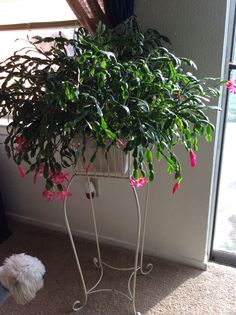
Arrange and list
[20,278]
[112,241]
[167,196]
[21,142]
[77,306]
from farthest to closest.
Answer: [112,241]
[167,196]
[77,306]
[21,142]
[20,278]

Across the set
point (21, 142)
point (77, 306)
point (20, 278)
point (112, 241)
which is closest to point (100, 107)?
point (21, 142)

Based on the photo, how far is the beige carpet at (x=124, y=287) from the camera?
4.48 feet

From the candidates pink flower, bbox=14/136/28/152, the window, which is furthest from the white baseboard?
pink flower, bbox=14/136/28/152

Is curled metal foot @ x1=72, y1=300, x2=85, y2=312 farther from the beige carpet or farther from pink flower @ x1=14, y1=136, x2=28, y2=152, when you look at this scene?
pink flower @ x1=14, y1=136, x2=28, y2=152

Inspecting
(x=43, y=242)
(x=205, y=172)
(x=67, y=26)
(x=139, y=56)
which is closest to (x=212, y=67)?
(x=139, y=56)

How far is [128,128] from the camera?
847mm

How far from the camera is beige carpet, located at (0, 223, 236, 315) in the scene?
1.37 metres

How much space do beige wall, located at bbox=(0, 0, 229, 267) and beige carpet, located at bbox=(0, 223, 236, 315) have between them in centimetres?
9

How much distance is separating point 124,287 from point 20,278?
79 cm

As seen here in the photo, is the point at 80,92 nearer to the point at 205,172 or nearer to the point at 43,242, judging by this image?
the point at 205,172

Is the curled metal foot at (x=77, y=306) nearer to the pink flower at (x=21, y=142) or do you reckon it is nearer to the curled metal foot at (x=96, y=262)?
the curled metal foot at (x=96, y=262)

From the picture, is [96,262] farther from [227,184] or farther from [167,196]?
[227,184]

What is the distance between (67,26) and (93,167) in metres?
0.81

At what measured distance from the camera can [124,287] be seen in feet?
4.87
